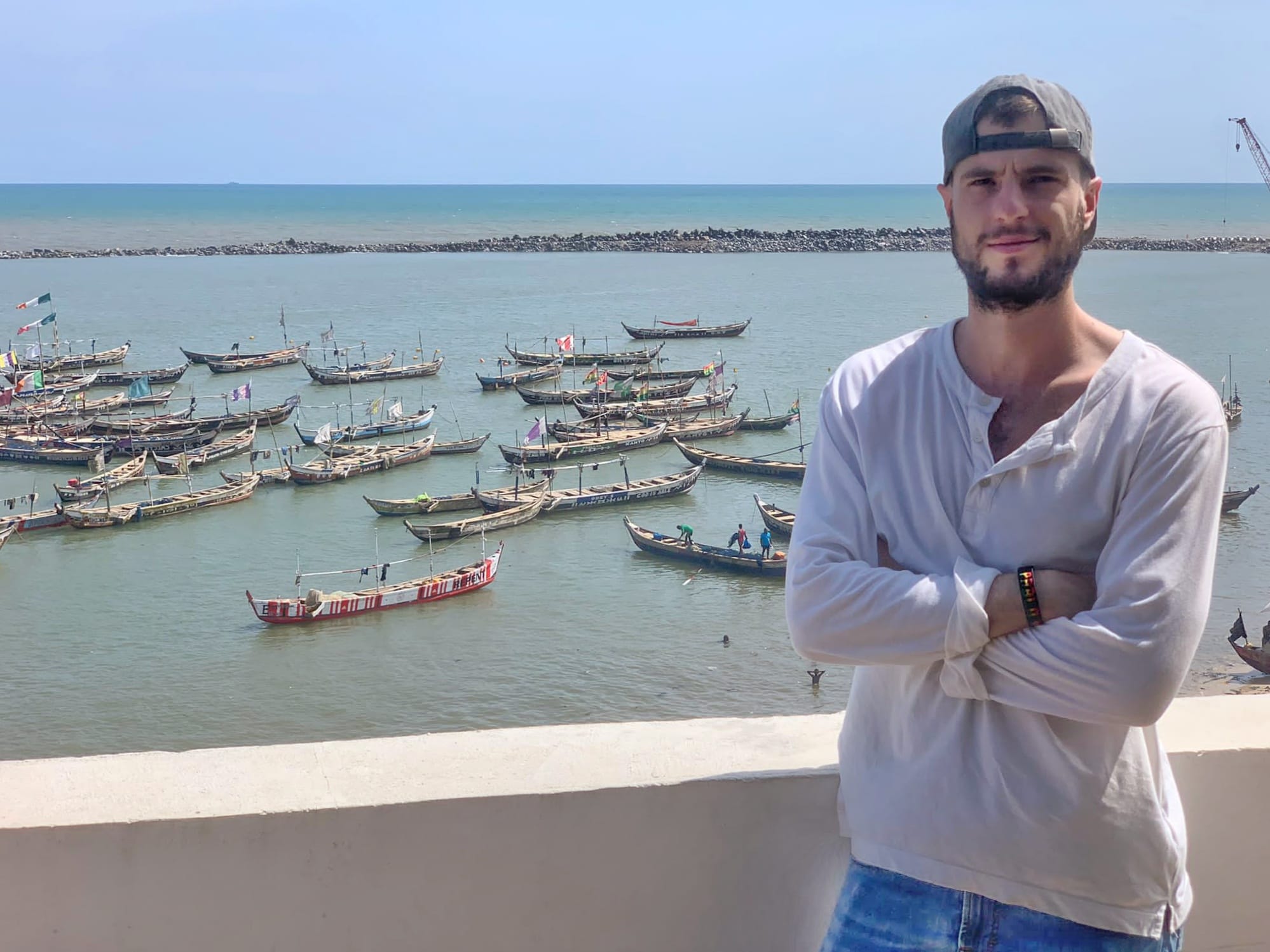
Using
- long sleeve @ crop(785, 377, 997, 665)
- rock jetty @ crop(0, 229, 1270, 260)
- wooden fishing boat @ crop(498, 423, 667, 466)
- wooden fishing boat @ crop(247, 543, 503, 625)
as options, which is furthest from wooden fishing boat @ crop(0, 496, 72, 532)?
rock jetty @ crop(0, 229, 1270, 260)

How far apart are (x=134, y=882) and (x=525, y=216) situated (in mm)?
147890

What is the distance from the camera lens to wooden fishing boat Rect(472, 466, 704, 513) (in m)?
28.8

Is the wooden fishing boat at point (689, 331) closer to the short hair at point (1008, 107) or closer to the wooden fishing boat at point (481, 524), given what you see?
the wooden fishing boat at point (481, 524)

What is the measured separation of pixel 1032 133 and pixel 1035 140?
1cm

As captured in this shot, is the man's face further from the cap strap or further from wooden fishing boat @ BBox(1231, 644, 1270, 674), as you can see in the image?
wooden fishing boat @ BBox(1231, 644, 1270, 674)

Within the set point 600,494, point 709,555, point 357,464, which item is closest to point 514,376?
point 357,464

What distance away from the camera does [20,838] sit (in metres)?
1.90

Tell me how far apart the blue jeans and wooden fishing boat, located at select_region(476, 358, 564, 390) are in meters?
43.1

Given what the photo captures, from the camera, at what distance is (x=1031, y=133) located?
6.00 feet

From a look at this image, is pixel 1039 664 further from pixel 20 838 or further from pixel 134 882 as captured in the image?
pixel 20 838

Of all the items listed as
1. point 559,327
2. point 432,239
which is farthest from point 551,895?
point 432,239

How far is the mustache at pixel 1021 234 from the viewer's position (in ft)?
6.10

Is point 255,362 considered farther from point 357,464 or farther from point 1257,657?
point 1257,657

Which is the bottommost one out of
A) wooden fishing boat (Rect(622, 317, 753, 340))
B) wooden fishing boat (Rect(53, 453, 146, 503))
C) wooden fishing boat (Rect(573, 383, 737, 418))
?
wooden fishing boat (Rect(53, 453, 146, 503))
